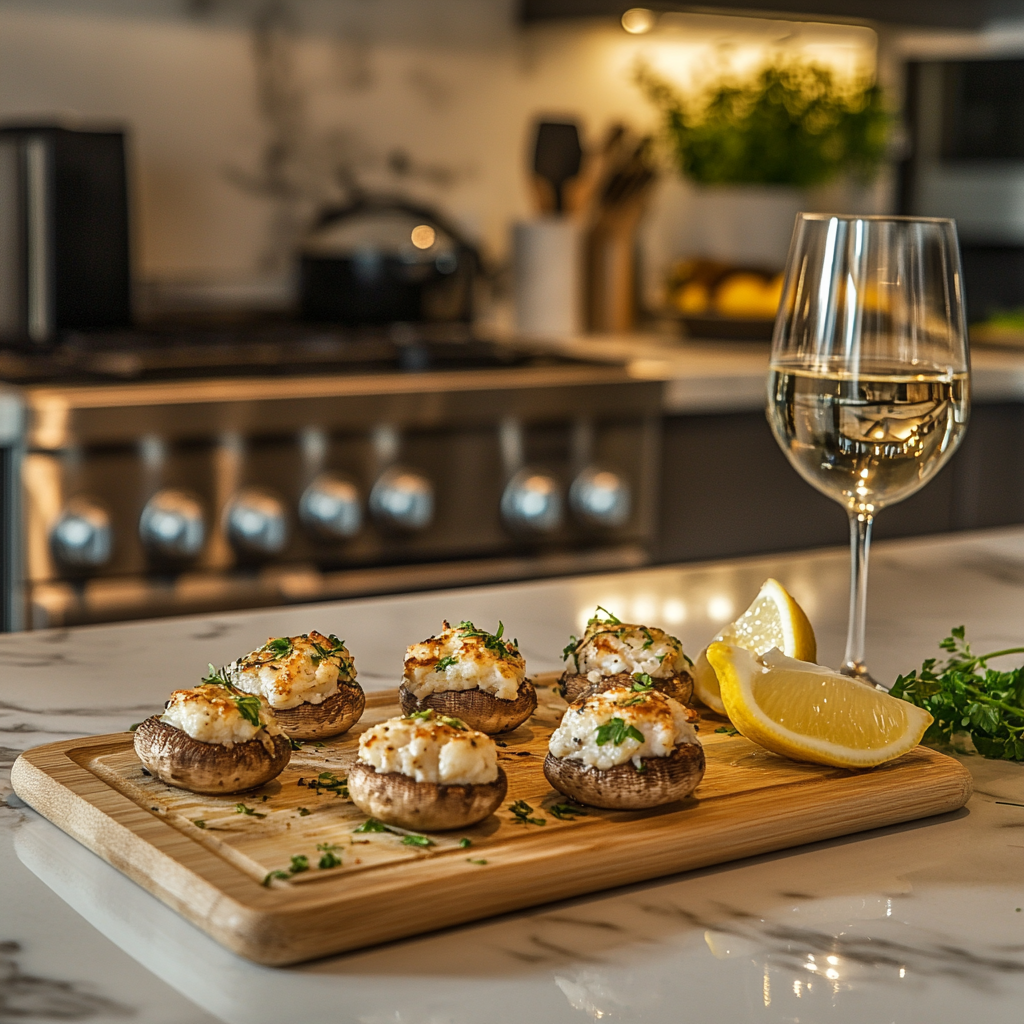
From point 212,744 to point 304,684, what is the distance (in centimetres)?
9

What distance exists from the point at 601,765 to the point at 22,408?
1.30 meters

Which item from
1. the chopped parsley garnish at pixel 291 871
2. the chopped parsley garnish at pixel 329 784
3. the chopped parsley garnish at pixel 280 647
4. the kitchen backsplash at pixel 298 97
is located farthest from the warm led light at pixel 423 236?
the chopped parsley garnish at pixel 291 871

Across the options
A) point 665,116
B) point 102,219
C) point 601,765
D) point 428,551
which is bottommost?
point 428,551

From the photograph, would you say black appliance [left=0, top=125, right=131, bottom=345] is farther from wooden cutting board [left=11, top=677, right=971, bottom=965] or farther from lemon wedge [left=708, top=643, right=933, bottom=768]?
lemon wedge [left=708, top=643, right=933, bottom=768]

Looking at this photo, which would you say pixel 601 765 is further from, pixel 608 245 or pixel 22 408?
pixel 608 245

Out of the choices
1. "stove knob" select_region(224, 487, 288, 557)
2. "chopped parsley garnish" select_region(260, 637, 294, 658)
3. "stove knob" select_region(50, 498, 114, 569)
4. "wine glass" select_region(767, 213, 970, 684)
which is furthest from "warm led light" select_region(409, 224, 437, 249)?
"chopped parsley garnish" select_region(260, 637, 294, 658)

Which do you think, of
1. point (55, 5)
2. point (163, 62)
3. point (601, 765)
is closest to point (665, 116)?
point (163, 62)

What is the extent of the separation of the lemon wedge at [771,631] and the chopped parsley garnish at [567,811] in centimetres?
18

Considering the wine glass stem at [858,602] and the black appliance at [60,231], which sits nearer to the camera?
the wine glass stem at [858,602]

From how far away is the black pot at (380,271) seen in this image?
257cm

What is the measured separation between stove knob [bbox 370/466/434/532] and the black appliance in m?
0.58

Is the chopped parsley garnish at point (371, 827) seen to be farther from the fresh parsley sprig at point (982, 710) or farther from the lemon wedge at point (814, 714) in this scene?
the fresh parsley sprig at point (982, 710)

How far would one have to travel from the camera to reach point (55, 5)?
241 centimetres

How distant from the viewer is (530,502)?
2.15 metres
